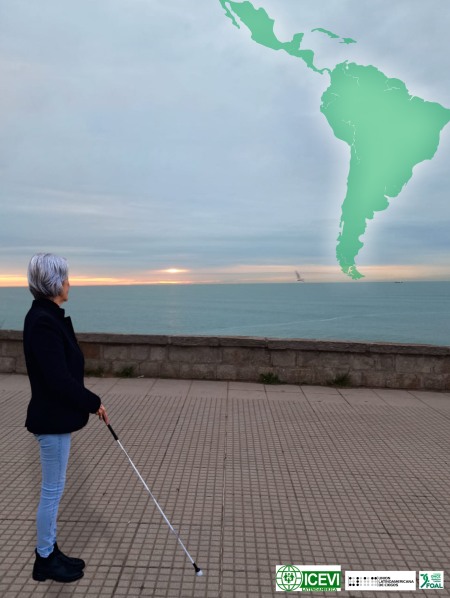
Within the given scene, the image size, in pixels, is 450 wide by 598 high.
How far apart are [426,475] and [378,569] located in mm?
1807

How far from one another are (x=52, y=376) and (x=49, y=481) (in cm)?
67

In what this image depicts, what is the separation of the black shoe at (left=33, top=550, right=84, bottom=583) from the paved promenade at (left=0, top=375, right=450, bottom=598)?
0.04m

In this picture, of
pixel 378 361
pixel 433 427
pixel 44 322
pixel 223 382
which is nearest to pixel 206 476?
pixel 44 322

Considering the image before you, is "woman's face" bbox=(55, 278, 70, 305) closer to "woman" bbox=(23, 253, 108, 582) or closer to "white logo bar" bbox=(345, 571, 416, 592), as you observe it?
"woman" bbox=(23, 253, 108, 582)

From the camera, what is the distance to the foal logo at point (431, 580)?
294 cm

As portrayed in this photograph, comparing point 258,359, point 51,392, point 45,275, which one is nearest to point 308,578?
point 51,392

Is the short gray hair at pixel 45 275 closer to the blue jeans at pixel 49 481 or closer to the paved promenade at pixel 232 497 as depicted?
the blue jeans at pixel 49 481

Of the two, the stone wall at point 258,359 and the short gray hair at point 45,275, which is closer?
the short gray hair at point 45,275

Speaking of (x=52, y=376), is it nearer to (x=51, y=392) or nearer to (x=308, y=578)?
(x=51, y=392)

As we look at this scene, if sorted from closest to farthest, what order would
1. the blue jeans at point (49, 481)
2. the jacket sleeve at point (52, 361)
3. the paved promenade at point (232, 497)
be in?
the jacket sleeve at point (52, 361) → the blue jeans at point (49, 481) → the paved promenade at point (232, 497)

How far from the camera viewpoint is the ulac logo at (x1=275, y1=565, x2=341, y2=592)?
2902 millimetres

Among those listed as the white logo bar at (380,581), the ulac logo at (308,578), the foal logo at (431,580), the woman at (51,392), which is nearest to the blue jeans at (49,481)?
the woman at (51,392)

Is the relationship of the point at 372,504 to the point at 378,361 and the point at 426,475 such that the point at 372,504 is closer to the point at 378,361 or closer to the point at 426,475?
the point at 426,475

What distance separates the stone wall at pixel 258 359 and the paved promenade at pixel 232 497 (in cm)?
164
